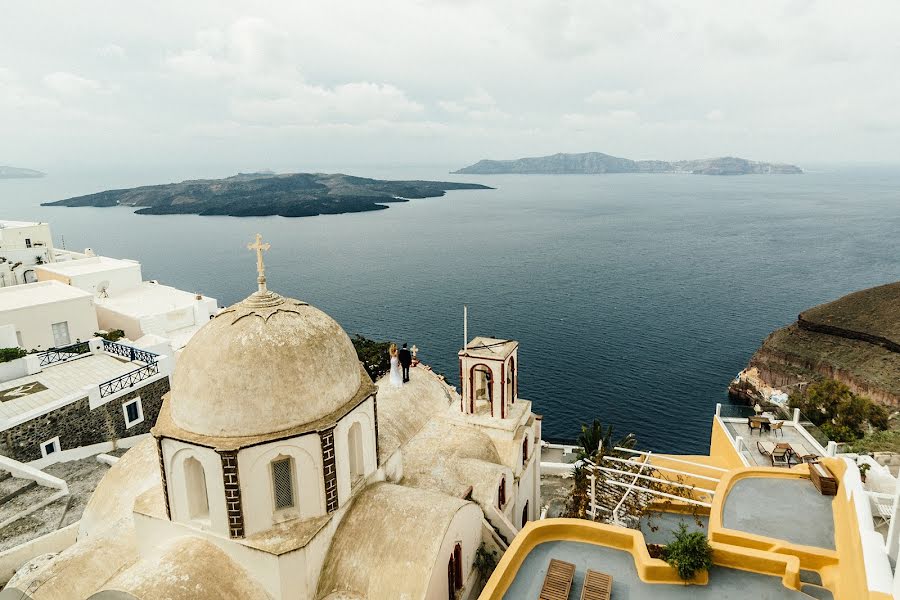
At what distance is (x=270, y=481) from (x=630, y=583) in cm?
778

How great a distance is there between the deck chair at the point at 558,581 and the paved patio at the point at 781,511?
381 centimetres

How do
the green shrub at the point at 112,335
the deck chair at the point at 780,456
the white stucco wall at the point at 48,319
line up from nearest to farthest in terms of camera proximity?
the deck chair at the point at 780,456, the white stucco wall at the point at 48,319, the green shrub at the point at 112,335

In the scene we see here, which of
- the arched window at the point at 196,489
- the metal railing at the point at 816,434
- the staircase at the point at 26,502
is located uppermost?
the arched window at the point at 196,489

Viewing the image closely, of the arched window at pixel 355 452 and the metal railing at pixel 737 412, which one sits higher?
the arched window at pixel 355 452

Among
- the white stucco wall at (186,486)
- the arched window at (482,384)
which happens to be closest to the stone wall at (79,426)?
the white stucco wall at (186,486)

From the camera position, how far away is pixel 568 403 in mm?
45031

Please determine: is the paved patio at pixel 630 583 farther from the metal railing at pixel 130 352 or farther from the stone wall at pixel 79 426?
the metal railing at pixel 130 352

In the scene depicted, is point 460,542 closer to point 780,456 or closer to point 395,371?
point 395,371

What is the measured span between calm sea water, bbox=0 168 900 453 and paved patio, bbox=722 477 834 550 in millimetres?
27255

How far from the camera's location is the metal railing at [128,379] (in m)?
23.7

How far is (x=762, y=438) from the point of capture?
2412 centimetres

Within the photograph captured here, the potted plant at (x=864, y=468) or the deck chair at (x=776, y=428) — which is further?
the deck chair at (x=776, y=428)

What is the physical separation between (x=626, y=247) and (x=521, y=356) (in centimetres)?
6886

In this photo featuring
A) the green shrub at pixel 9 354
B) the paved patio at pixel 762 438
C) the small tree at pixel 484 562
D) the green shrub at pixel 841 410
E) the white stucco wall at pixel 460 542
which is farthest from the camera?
the green shrub at pixel 841 410
